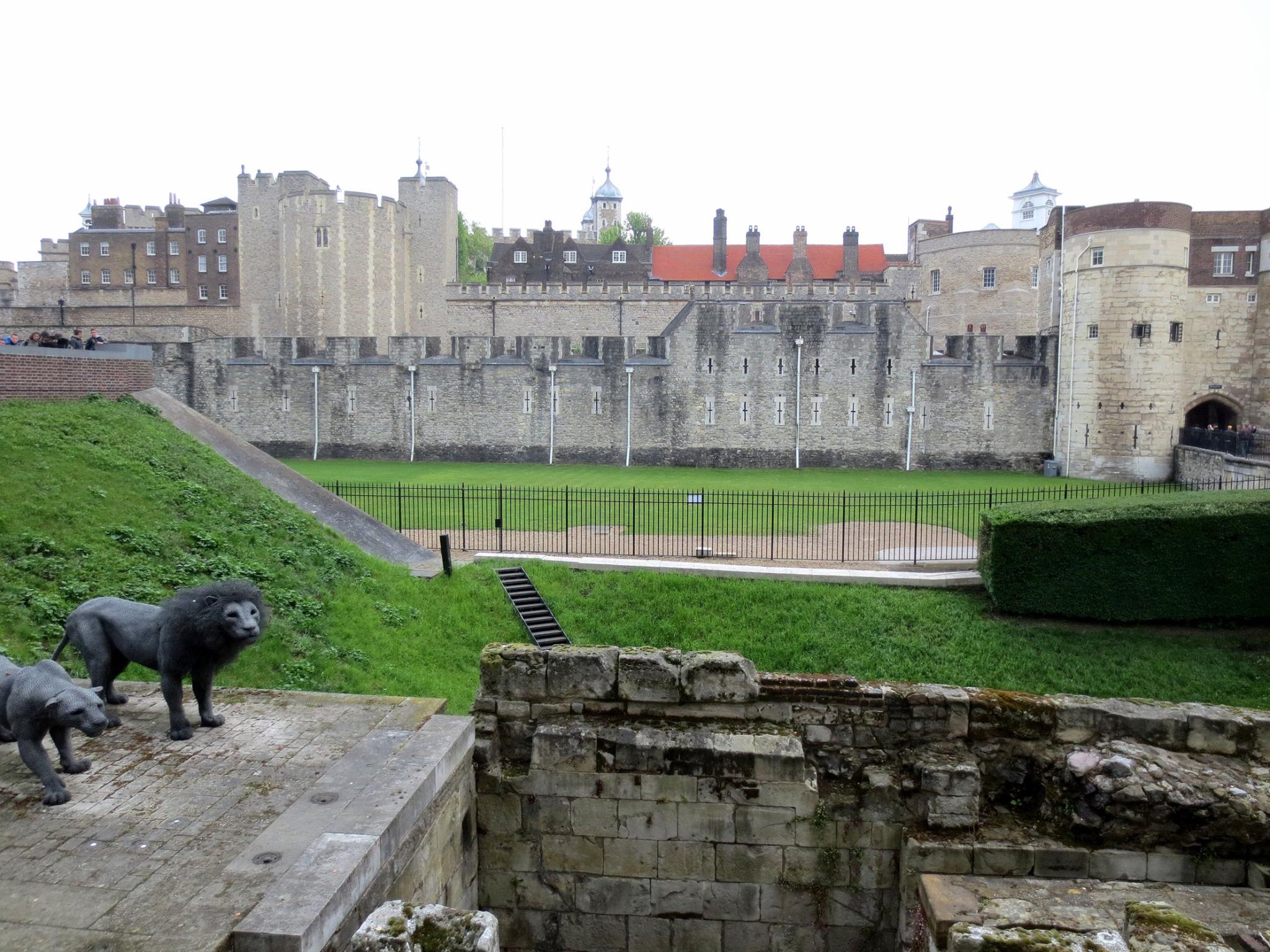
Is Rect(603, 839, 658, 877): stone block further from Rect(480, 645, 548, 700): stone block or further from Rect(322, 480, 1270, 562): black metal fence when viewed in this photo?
Rect(322, 480, 1270, 562): black metal fence

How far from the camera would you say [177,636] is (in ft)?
20.8

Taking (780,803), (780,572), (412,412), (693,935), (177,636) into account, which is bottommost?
(693,935)

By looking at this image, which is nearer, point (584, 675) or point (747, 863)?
point (747, 863)

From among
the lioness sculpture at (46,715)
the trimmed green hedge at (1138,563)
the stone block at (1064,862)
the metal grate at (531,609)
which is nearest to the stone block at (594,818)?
the stone block at (1064,862)

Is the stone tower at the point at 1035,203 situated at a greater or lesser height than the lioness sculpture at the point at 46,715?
greater

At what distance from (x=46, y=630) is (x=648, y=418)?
2597 cm

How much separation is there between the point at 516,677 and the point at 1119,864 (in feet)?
14.8

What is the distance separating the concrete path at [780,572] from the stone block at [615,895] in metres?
9.03

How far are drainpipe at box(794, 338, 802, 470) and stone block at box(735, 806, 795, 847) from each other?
26980 millimetres

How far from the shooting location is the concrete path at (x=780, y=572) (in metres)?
15.5

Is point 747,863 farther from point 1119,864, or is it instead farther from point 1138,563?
point 1138,563

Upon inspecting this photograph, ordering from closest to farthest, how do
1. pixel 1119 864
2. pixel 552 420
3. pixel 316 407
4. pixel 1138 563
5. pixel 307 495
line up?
pixel 1119 864 → pixel 1138 563 → pixel 307 495 → pixel 552 420 → pixel 316 407

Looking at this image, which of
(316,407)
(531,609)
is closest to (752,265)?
(316,407)

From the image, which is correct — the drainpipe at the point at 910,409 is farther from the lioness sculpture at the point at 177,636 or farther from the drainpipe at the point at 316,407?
the lioness sculpture at the point at 177,636
